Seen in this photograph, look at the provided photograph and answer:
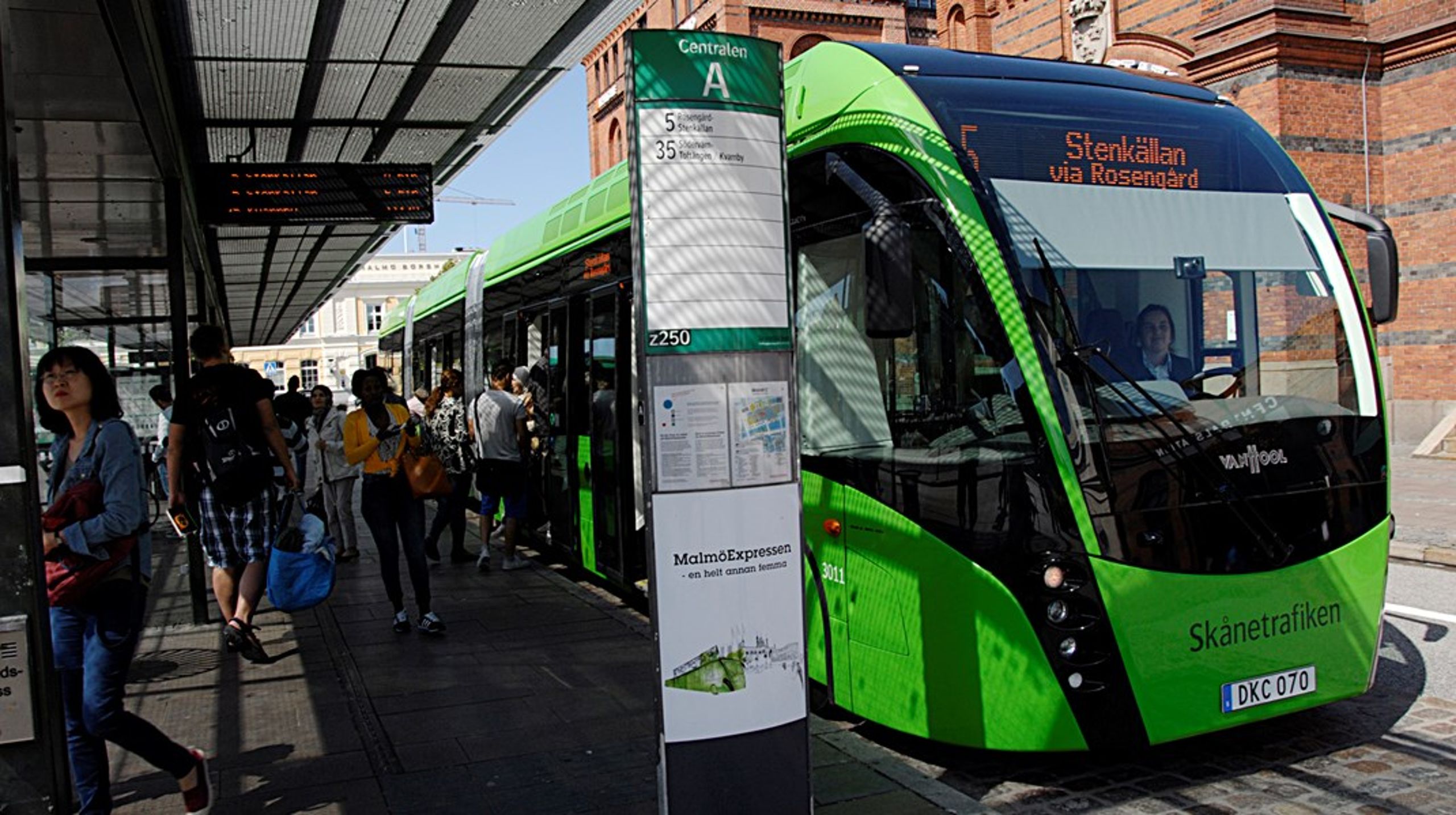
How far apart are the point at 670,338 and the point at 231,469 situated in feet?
13.0

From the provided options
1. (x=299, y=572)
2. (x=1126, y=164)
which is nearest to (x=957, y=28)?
(x=1126, y=164)

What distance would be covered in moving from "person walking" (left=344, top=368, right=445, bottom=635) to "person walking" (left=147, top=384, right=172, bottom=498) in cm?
584

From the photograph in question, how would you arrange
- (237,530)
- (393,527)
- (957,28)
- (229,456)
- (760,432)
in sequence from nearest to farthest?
(760,432)
(229,456)
(237,530)
(393,527)
(957,28)

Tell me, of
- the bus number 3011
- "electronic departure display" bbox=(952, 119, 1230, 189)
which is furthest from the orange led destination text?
the bus number 3011

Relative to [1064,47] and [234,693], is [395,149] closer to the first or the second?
[234,693]

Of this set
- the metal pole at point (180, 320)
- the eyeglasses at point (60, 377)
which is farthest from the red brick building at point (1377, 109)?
the eyeglasses at point (60, 377)

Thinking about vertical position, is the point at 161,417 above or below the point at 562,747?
above

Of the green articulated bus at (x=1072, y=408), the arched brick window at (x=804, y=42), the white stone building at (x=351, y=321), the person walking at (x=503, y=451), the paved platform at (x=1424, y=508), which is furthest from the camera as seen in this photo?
the white stone building at (x=351, y=321)

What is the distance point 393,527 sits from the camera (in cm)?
848

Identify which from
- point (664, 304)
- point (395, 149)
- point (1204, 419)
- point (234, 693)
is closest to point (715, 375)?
point (664, 304)

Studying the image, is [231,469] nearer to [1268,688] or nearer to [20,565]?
[20,565]

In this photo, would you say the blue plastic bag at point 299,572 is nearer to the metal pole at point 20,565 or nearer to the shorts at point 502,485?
the metal pole at point 20,565

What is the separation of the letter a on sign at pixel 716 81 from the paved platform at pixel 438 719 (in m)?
2.53

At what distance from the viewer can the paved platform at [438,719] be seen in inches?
202
